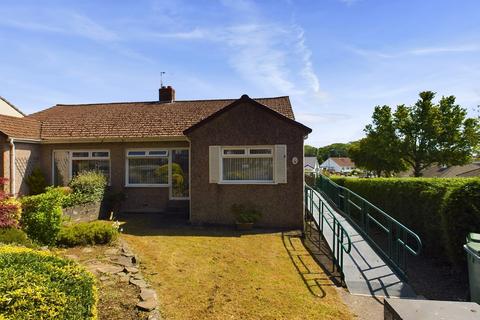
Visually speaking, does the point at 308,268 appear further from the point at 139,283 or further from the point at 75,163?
the point at 75,163

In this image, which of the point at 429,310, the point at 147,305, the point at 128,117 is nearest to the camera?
the point at 429,310

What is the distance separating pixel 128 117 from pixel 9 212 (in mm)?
9367

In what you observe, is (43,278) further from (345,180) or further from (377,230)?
(345,180)

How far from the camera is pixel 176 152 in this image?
43.3 feet

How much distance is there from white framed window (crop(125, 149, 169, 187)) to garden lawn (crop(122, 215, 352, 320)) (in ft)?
11.8

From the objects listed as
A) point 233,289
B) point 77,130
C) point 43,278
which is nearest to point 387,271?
point 233,289

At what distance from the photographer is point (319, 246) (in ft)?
29.5

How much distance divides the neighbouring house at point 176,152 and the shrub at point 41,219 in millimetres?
4715

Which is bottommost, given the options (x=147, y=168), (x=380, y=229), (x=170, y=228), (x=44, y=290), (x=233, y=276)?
(x=380, y=229)

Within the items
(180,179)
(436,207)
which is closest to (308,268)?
(436,207)

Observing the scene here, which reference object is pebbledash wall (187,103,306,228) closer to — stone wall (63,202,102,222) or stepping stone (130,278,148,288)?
stone wall (63,202,102,222)

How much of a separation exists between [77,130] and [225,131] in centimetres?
751

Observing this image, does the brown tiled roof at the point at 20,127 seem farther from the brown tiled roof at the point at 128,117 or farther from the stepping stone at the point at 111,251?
the stepping stone at the point at 111,251

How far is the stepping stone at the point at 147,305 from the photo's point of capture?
14.2 ft
